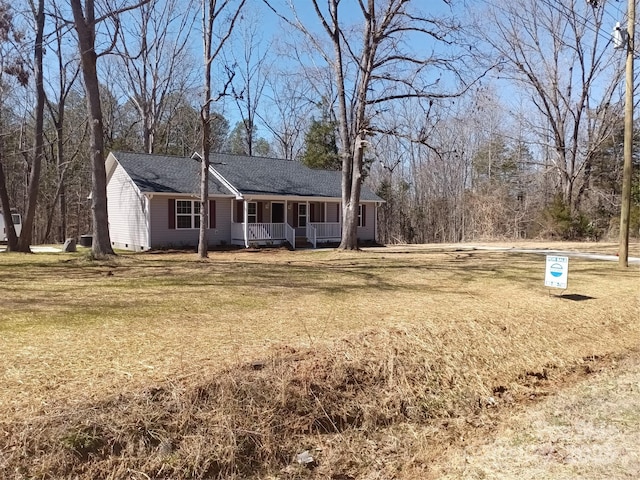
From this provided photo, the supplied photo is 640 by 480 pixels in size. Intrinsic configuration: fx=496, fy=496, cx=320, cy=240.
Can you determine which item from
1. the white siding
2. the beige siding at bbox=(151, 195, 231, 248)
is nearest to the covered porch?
the beige siding at bbox=(151, 195, 231, 248)

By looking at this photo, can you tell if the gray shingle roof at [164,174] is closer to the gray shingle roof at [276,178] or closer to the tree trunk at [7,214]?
the gray shingle roof at [276,178]

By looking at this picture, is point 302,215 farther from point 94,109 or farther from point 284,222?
point 94,109

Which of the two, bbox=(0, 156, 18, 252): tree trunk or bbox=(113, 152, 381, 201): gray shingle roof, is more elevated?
bbox=(113, 152, 381, 201): gray shingle roof

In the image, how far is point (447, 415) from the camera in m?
4.79

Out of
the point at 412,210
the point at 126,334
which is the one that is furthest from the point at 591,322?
the point at 412,210

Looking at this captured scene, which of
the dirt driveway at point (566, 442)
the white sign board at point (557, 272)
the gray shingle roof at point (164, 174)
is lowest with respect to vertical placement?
the dirt driveway at point (566, 442)

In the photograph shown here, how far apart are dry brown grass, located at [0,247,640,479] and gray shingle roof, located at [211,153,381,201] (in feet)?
47.8

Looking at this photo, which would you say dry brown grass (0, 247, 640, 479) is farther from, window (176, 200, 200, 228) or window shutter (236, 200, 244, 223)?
window shutter (236, 200, 244, 223)

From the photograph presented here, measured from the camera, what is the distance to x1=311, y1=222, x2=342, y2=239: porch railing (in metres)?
24.3

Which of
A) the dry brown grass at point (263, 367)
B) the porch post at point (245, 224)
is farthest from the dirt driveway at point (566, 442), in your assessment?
the porch post at point (245, 224)

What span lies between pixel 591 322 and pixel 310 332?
4601mm

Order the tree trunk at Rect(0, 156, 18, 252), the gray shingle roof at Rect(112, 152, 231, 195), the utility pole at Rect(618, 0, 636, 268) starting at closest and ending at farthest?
1. the utility pole at Rect(618, 0, 636, 268)
2. the tree trunk at Rect(0, 156, 18, 252)
3. the gray shingle roof at Rect(112, 152, 231, 195)

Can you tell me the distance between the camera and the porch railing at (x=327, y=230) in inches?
956

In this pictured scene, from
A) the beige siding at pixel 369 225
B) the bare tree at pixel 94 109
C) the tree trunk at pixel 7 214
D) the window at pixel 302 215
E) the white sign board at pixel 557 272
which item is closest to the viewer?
the white sign board at pixel 557 272
